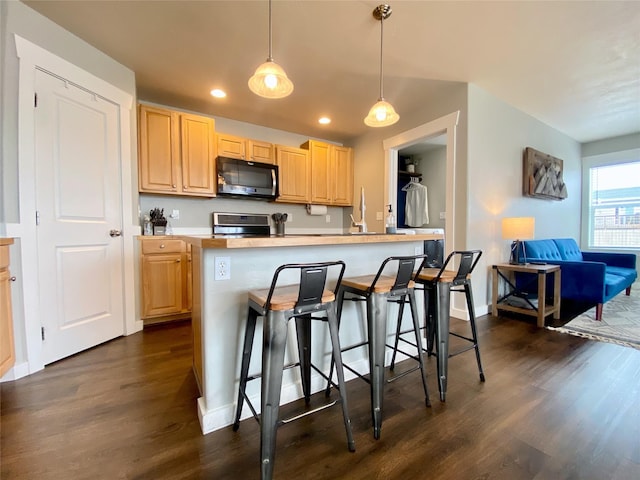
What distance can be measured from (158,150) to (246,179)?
1041mm

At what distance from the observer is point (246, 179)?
3697 mm

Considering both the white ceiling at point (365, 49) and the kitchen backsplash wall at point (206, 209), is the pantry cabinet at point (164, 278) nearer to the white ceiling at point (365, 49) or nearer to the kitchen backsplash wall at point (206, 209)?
the kitchen backsplash wall at point (206, 209)

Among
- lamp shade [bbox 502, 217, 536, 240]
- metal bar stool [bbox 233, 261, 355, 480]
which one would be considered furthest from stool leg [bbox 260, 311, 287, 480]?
lamp shade [bbox 502, 217, 536, 240]

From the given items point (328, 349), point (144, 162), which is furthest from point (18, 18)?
point (328, 349)

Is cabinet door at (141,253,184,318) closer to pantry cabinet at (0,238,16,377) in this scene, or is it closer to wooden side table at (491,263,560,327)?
pantry cabinet at (0,238,16,377)

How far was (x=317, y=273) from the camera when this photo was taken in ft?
3.89

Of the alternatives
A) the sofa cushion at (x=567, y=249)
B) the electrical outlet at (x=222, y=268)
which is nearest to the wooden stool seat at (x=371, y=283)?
the electrical outlet at (x=222, y=268)

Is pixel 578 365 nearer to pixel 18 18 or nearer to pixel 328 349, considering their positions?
A: pixel 328 349

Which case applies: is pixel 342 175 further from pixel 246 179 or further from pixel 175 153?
pixel 175 153

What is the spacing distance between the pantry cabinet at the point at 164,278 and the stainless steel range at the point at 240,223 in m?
0.73

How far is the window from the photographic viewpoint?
15.5 feet

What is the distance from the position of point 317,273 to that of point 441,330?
1013 millimetres

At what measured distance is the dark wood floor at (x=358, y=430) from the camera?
120 cm

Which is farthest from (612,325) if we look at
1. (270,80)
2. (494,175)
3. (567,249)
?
(270,80)
